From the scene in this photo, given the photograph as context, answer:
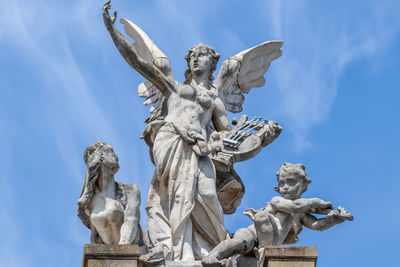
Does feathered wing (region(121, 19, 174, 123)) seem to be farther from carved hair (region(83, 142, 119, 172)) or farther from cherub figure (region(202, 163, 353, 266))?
cherub figure (region(202, 163, 353, 266))

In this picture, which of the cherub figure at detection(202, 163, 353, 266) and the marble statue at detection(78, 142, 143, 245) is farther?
the marble statue at detection(78, 142, 143, 245)

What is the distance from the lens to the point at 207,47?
83.7 ft

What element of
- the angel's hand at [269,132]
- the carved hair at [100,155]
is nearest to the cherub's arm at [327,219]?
the angel's hand at [269,132]

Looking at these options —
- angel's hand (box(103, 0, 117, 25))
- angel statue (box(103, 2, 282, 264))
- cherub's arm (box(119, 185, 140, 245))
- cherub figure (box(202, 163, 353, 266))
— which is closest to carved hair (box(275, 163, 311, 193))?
cherub figure (box(202, 163, 353, 266))

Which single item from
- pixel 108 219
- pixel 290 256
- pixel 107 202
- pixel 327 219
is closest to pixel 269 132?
pixel 327 219

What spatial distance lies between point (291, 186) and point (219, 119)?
2.52 meters

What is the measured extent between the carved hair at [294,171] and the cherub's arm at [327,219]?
1.89 feet

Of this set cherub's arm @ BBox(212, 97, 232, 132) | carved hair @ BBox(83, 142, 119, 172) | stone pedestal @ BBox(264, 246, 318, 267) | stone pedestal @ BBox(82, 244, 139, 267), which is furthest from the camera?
cherub's arm @ BBox(212, 97, 232, 132)

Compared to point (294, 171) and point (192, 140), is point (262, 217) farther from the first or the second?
point (192, 140)

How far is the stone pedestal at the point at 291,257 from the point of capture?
70.8ft

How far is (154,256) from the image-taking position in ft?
73.1

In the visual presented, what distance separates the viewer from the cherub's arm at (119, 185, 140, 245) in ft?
75.0

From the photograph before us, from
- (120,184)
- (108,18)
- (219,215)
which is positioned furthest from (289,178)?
(108,18)

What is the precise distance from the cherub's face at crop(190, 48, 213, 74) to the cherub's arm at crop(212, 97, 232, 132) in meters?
0.64
